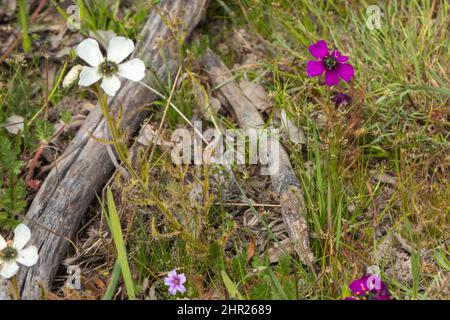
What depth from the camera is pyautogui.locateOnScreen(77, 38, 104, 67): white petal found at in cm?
219

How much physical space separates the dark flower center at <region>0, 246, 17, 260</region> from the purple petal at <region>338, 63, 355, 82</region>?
140 cm

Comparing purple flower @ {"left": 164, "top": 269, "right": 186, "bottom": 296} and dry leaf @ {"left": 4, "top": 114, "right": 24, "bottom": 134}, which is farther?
dry leaf @ {"left": 4, "top": 114, "right": 24, "bottom": 134}

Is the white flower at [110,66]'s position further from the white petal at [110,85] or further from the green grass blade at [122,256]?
the green grass blade at [122,256]

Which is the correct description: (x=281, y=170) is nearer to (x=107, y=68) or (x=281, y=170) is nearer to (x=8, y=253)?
(x=107, y=68)

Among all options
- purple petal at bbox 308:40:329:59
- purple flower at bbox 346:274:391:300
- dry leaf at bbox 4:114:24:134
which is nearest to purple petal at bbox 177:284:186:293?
purple flower at bbox 346:274:391:300

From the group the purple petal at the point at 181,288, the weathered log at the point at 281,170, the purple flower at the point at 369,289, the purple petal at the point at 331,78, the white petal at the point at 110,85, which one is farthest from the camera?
the purple petal at the point at 331,78

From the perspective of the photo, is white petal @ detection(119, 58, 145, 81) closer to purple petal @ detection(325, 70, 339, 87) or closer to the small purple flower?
purple petal @ detection(325, 70, 339, 87)

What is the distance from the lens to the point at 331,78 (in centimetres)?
260

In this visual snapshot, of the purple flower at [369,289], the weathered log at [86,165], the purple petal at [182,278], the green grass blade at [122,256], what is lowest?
the purple flower at [369,289]

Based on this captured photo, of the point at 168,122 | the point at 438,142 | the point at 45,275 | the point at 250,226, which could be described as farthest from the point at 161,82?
the point at 438,142

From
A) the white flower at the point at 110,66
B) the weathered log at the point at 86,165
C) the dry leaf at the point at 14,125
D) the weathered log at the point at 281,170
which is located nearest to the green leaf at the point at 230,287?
the weathered log at the point at 281,170

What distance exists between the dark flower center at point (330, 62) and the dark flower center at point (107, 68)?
887 mm

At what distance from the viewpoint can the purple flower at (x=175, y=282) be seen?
2266 millimetres

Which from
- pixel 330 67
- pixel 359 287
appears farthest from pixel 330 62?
pixel 359 287
